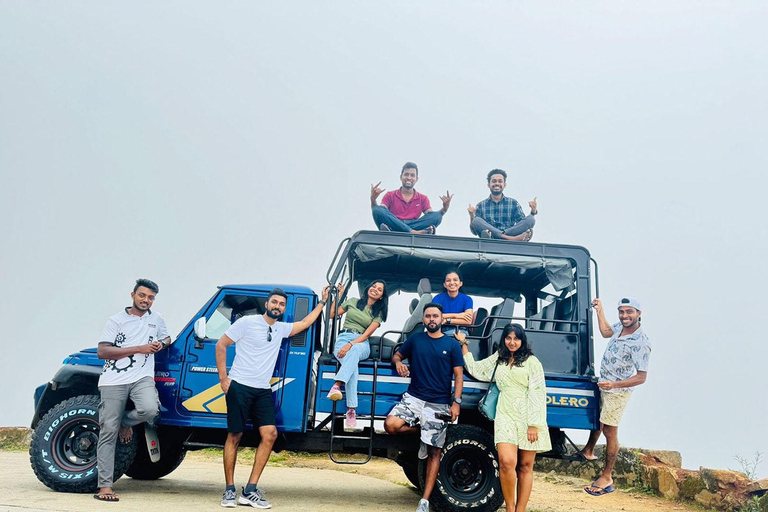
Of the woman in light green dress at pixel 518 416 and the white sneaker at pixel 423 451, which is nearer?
the woman in light green dress at pixel 518 416

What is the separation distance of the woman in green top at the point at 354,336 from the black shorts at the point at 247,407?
63cm

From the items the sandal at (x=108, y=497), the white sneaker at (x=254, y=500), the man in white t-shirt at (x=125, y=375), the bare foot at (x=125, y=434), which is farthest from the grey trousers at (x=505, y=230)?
the sandal at (x=108, y=497)

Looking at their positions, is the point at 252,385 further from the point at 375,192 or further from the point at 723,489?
the point at 723,489

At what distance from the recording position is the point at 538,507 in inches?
351

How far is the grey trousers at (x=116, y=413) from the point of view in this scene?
22.4 ft

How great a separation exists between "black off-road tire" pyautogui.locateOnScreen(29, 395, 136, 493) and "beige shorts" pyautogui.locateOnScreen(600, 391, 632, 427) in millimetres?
4895

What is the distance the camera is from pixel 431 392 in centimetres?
689

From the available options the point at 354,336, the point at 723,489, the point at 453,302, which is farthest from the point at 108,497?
the point at 723,489

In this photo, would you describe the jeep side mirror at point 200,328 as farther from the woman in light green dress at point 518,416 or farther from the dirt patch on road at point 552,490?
the dirt patch on road at point 552,490

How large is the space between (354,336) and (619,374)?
108 inches

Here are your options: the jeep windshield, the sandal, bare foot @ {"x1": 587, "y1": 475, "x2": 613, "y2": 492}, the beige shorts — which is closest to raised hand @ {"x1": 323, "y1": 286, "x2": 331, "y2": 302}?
the jeep windshield

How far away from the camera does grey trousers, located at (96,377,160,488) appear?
22.4ft

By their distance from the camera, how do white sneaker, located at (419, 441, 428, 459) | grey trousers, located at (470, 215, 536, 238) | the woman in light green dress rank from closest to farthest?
1. the woman in light green dress
2. white sneaker, located at (419, 441, 428, 459)
3. grey trousers, located at (470, 215, 536, 238)

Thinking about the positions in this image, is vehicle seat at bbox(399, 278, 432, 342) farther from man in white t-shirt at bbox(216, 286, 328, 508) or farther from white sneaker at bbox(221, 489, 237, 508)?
white sneaker at bbox(221, 489, 237, 508)
